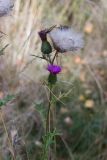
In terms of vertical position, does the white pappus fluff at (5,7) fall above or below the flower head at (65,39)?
above

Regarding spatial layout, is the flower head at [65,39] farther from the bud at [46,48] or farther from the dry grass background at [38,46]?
the dry grass background at [38,46]

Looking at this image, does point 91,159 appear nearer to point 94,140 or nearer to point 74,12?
point 94,140

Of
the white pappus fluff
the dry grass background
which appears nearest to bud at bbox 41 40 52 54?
the white pappus fluff

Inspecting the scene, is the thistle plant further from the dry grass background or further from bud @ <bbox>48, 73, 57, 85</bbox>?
the dry grass background

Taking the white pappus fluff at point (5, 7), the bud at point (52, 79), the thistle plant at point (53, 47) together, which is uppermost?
the white pappus fluff at point (5, 7)

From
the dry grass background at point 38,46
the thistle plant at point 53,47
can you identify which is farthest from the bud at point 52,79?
the dry grass background at point 38,46

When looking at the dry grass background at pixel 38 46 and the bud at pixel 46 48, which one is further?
the dry grass background at pixel 38 46

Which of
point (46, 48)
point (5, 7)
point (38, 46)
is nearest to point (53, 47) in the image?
point (46, 48)
